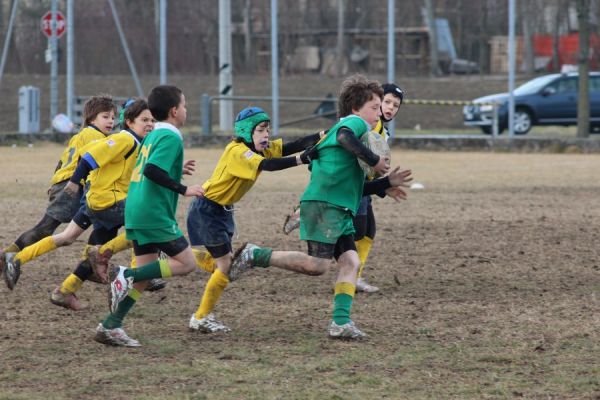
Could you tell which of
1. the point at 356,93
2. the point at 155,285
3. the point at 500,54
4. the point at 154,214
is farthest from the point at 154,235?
the point at 500,54

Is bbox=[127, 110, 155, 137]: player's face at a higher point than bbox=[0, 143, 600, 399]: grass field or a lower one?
higher

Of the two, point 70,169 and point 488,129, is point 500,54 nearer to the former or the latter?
point 488,129

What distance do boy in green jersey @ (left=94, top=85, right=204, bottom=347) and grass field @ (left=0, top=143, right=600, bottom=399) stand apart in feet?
0.68

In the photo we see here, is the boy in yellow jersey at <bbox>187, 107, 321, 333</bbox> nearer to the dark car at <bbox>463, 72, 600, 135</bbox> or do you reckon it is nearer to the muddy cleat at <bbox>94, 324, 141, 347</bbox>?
the muddy cleat at <bbox>94, 324, 141, 347</bbox>

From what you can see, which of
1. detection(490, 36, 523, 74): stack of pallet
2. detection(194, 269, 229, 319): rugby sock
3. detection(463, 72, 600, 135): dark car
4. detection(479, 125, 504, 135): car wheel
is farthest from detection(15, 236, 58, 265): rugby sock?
detection(490, 36, 523, 74): stack of pallet

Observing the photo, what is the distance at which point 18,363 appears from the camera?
20.9ft

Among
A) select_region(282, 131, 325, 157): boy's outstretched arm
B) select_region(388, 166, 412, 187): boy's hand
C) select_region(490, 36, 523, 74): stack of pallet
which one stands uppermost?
select_region(490, 36, 523, 74): stack of pallet

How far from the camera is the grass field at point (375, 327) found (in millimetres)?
5883

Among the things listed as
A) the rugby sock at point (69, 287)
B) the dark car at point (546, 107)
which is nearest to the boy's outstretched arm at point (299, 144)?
the rugby sock at point (69, 287)

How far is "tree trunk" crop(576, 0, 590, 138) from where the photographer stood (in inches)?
997

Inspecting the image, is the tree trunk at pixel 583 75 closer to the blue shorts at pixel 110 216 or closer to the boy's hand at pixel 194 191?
the blue shorts at pixel 110 216

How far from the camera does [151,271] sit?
22.6 ft

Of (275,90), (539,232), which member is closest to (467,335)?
(539,232)

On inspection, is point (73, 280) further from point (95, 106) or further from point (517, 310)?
point (517, 310)
